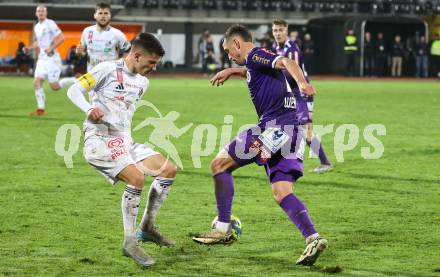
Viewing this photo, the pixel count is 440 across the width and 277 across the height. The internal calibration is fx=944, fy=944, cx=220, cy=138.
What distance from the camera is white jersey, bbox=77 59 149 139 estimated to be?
7.68 metres

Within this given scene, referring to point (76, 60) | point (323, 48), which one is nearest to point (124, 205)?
point (76, 60)

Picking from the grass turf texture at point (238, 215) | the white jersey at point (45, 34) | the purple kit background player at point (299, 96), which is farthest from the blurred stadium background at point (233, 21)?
the purple kit background player at point (299, 96)

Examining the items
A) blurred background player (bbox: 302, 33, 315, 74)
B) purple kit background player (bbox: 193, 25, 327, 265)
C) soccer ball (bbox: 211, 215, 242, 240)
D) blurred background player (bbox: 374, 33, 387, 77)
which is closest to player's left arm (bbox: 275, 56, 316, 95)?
purple kit background player (bbox: 193, 25, 327, 265)

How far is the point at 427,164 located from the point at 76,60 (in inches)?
1234

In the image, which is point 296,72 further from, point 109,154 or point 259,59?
point 109,154

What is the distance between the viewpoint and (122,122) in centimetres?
778

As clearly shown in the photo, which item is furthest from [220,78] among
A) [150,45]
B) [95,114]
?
[95,114]

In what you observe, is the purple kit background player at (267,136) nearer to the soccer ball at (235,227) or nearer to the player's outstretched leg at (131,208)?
the soccer ball at (235,227)

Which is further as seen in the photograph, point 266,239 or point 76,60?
point 76,60

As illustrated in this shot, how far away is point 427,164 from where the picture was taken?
1434 centimetres

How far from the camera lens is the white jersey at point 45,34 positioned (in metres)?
22.7

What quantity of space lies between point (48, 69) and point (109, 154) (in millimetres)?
15357

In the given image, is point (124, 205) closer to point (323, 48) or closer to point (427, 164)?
point (427, 164)

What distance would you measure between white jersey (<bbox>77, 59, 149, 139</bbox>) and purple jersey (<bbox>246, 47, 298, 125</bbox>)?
97 cm
